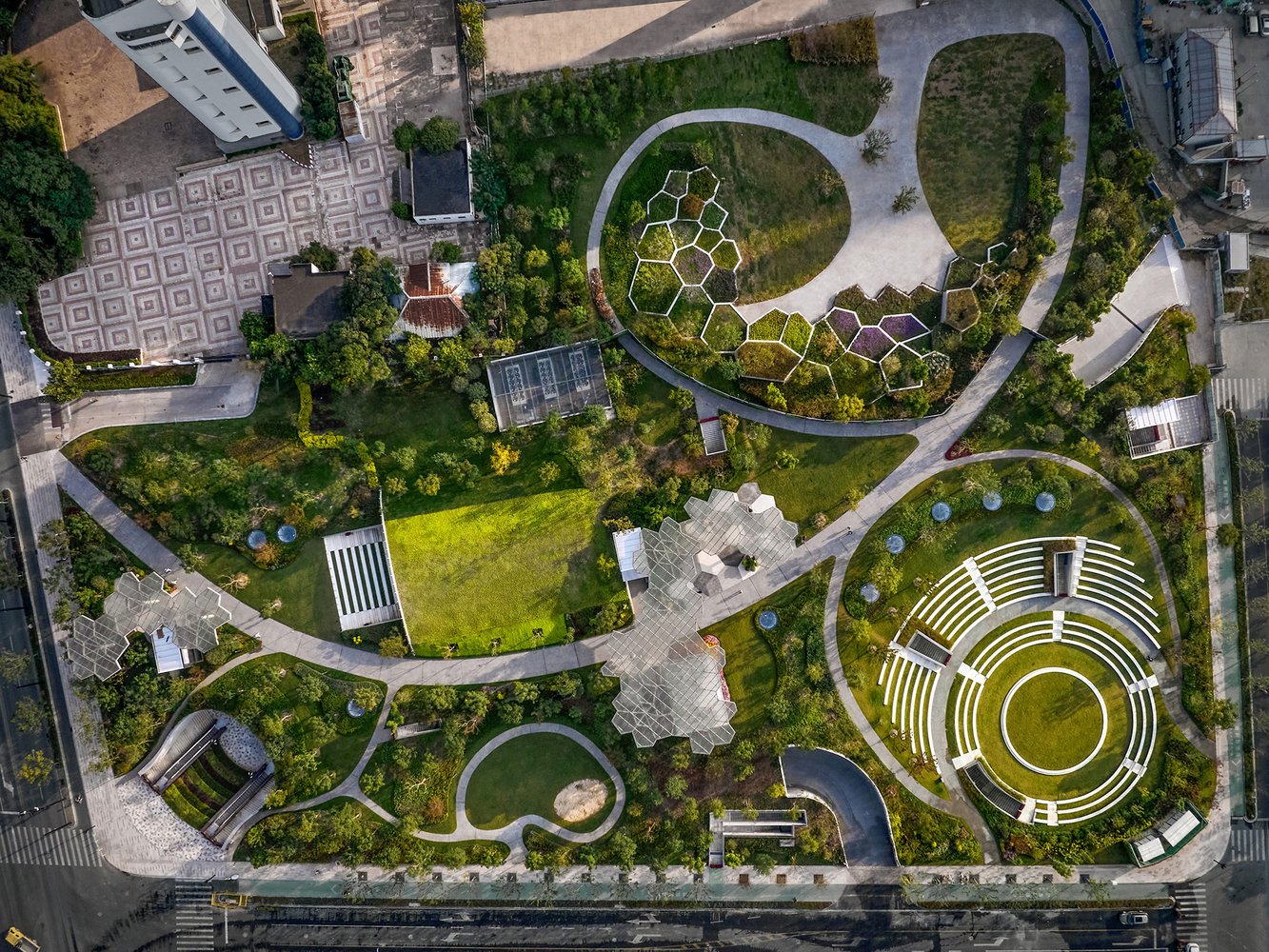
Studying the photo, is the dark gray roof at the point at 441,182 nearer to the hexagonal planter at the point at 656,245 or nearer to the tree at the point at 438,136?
the tree at the point at 438,136

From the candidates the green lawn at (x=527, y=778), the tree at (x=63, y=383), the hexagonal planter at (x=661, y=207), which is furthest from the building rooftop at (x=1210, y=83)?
the tree at (x=63, y=383)

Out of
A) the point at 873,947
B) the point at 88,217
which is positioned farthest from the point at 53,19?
the point at 873,947

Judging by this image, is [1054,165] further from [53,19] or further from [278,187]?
[53,19]

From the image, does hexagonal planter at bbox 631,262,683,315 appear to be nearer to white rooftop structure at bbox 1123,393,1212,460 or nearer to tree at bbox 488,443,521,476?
tree at bbox 488,443,521,476


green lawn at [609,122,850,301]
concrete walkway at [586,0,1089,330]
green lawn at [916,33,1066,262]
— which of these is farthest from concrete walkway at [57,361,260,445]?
green lawn at [916,33,1066,262]

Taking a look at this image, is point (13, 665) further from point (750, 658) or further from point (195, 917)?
point (750, 658)

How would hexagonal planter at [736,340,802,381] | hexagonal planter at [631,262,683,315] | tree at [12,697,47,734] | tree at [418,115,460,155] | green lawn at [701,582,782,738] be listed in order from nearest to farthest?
tree at [418,115,460,155], tree at [12,697,47,734], hexagonal planter at [736,340,802,381], hexagonal planter at [631,262,683,315], green lawn at [701,582,782,738]
